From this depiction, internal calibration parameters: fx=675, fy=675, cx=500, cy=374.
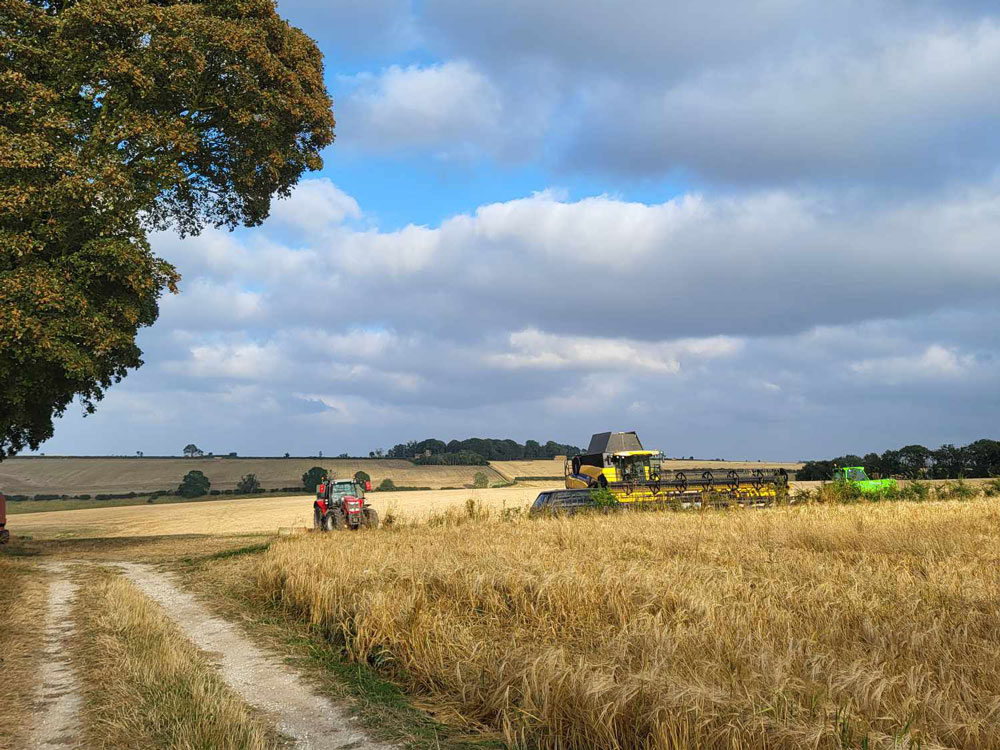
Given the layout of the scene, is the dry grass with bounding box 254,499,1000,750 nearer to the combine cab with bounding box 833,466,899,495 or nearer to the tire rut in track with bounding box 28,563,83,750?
the tire rut in track with bounding box 28,563,83,750

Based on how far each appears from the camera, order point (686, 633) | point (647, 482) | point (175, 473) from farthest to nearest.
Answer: point (175, 473)
point (647, 482)
point (686, 633)

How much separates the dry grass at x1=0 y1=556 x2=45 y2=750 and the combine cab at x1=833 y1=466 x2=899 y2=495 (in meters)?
28.7

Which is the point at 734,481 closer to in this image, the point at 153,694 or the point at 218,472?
the point at 153,694

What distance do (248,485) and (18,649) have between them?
8620cm

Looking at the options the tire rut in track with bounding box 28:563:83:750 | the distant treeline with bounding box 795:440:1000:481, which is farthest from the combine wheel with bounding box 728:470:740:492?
the distant treeline with bounding box 795:440:1000:481

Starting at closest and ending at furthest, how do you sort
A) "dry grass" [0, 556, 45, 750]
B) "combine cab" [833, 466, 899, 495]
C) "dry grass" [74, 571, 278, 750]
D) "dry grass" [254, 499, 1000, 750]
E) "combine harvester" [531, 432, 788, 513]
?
"dry grass" [254, 499, 1000, 750] → "dry grass" [74, 571, 278, 750] → "dry grass" [0, 556, 45, 750] → "combine harvester" [531, 432, 788, 513] → "combine cab" [833, 466, 899, 495]

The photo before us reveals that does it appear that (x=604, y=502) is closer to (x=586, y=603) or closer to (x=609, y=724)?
(x=586, y=603)

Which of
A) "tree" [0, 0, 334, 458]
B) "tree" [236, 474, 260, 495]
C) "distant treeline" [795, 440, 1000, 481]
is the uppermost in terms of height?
"tree" [0, 0, 334, 458]

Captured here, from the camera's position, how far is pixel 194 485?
8669 centimetres

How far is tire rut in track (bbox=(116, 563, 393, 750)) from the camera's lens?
580 centimetres

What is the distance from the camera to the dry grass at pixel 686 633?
449 centimetres

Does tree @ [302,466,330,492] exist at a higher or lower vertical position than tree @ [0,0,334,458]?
lower

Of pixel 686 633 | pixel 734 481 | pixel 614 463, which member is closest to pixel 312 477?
pixel 614 463

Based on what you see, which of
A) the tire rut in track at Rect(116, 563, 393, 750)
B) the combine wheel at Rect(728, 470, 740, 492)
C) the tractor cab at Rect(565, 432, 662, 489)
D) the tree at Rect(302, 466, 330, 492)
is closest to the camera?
the tire rut in track at Rect(116, 563, 393, 750)
